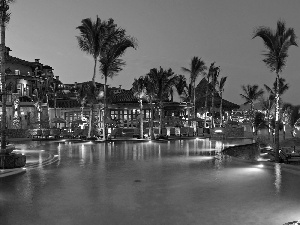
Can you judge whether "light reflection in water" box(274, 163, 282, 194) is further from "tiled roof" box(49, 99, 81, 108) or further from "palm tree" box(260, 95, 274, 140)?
"palm tree" box(260, 95, 274, 140)

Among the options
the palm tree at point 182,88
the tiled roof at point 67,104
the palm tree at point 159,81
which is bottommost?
the tiled roof at point 67,104

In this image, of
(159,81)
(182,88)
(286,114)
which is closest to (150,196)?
(159,81)

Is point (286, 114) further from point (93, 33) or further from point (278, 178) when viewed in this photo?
point (278, 178)

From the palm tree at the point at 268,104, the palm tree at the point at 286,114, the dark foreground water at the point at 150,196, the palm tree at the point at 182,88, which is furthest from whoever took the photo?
the palm tree at the point at 182,88

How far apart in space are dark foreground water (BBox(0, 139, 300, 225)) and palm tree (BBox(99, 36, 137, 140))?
18272 millimetres

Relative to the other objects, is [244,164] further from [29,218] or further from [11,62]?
[11,62]

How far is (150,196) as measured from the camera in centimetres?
706

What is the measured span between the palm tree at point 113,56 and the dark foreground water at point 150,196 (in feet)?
59.9

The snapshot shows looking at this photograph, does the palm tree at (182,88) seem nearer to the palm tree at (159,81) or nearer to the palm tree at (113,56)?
the palm tree at (159,81)

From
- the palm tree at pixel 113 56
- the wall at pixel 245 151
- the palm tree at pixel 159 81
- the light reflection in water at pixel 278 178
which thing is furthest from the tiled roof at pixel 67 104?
the light reflection in water at pixel 278 178

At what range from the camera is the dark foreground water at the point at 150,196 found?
550 centimetres

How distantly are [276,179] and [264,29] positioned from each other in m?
9.07

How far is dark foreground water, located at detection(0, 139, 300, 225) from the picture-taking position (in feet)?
18.1

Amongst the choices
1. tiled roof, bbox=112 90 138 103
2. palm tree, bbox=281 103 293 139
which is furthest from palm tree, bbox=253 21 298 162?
palm tree, bbox=281 103 293 139
